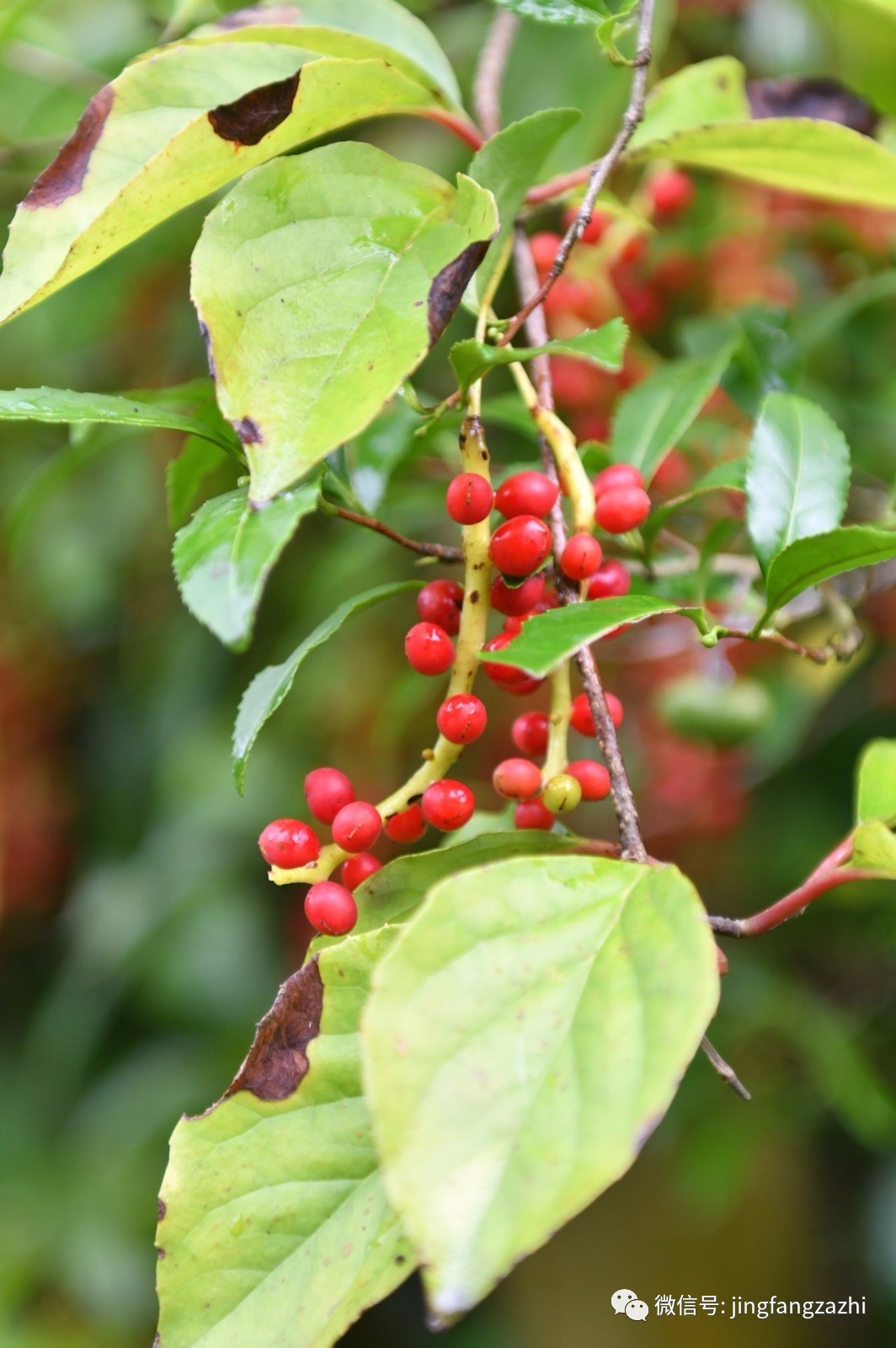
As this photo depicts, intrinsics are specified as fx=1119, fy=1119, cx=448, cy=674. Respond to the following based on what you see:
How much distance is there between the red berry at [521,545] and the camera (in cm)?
47

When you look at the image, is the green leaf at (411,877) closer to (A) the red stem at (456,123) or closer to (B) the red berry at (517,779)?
(B) the red berry at (517,779)

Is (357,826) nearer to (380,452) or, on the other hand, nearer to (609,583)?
(609,583)

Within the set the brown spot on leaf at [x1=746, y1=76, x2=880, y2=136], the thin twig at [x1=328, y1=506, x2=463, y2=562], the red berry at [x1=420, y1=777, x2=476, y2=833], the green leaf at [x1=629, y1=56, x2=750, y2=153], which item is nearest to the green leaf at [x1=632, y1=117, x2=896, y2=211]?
the green leaf at [x1=629, y1=56, x2=750, y2=153]

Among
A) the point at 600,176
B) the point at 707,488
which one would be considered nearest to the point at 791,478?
the point at 707,488

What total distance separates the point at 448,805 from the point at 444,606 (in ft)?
0.32

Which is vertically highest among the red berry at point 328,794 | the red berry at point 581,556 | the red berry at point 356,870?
the red berry at point 581,556

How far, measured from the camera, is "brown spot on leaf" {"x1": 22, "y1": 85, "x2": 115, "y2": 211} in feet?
1.58

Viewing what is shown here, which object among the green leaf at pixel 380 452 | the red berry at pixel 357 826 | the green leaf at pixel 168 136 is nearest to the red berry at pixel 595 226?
the green leaf at pixel 380 452

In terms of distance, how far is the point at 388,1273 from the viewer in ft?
1.41

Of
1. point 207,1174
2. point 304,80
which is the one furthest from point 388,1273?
point 304,80

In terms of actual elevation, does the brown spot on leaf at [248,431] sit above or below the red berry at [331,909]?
above

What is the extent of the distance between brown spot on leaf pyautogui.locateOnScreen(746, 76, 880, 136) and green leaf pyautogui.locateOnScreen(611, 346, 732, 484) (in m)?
0.19

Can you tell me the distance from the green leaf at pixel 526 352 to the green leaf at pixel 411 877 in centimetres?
21

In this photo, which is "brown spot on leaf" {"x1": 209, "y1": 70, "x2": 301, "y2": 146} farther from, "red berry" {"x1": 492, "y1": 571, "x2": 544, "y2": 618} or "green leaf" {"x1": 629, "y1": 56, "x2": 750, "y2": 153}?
"green leaf" {"x1": 629, "y1": 56, "x2": 750, "y2": 153}
